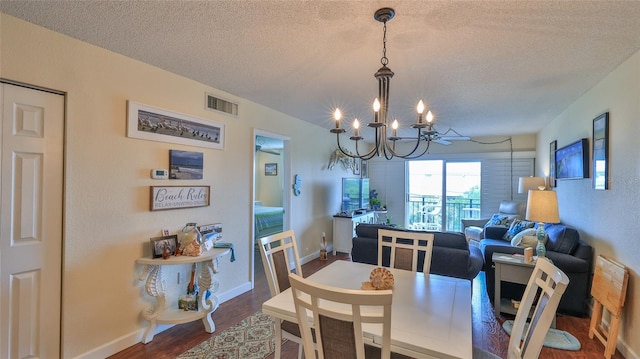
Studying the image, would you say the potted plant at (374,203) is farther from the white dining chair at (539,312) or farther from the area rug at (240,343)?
the white dining chair at (539,312)

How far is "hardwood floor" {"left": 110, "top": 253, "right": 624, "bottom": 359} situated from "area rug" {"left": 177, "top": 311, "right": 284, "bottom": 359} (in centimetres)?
9

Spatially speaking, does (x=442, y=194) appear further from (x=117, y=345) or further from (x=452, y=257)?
(x=117, y=345)

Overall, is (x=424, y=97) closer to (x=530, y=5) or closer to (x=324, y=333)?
(x=530, y=5)

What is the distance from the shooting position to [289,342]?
102 inches

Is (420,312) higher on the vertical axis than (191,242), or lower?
lower

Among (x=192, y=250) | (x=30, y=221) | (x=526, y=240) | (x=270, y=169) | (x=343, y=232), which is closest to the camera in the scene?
(x=30, y=221)

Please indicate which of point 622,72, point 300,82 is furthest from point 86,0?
point 622,72

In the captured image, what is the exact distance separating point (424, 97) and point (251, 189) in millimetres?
2376

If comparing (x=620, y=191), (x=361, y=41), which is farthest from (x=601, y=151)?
(x=361, y=41)

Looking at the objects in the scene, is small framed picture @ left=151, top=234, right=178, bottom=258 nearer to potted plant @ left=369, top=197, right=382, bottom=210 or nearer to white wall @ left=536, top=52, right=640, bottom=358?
white wall @ left=536, top=52, right=640, bottom=358

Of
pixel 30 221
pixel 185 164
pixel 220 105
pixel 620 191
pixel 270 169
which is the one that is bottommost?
pixel 30 221

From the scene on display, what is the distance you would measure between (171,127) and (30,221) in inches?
48.6

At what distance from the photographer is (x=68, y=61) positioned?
2.11 metres

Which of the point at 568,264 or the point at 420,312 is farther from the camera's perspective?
the point at 568,264
